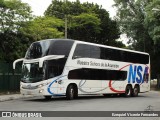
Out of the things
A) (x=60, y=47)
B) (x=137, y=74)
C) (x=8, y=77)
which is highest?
(x=60, y=47)

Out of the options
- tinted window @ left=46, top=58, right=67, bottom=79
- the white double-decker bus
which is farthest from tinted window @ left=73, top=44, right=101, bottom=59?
tinted window @ left=46, top=58, right=67, bottom=79

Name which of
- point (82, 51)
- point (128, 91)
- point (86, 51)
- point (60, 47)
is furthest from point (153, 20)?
point (60, 47)

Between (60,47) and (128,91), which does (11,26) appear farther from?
(128,91)

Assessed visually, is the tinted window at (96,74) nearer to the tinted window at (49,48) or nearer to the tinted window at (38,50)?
the tinted window at (49,48)

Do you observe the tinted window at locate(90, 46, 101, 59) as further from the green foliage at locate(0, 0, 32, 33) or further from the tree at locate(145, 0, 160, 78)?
the tree at locate(145, 0, 160, 78)

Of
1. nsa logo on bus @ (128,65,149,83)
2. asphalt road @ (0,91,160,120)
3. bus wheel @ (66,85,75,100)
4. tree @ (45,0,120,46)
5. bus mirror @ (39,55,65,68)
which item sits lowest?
asphalt road @ (0,91,160,120)

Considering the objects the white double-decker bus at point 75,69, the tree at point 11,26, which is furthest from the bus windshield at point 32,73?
the tree at point 11,26

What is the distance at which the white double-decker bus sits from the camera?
24031 mm

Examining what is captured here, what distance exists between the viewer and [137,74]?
33.2 metres

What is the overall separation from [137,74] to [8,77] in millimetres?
10791

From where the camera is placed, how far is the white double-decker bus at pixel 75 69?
78.8ft

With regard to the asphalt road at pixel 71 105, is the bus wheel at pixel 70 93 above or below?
above

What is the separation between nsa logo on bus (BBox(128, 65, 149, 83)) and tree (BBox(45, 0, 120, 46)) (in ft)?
59.6

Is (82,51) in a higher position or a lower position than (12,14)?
lower
